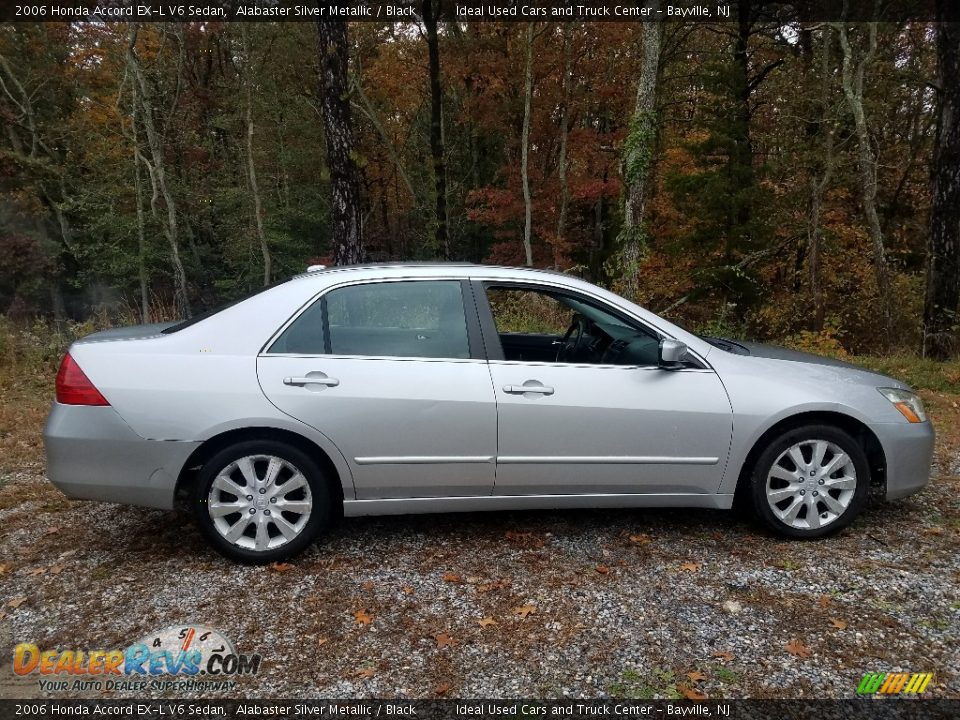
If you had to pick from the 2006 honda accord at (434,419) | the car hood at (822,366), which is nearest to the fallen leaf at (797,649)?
the 2006 honda accord at (434,419)

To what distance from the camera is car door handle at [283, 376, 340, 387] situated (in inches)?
123

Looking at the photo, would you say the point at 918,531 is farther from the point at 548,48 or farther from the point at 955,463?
the point at 548,48

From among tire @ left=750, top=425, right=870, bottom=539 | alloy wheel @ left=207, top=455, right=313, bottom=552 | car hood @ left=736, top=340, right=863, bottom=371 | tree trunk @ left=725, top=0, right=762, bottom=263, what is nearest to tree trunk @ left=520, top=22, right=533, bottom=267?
tree trunk @ left=725, top=0, right=762, bottom=263

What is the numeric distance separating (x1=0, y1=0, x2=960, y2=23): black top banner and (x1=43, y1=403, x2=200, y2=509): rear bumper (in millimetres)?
10665

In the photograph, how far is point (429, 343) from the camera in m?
3.34

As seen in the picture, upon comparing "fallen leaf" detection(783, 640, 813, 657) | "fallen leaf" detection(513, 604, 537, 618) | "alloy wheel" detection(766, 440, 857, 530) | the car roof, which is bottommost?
"fallen leaf" detection(783, 640, 813, 657)

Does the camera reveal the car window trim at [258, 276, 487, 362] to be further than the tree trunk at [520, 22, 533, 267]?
No

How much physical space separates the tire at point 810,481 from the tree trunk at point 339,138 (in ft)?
22.0

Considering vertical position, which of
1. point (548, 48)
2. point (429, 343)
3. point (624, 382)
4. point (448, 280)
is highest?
point (548, 48)

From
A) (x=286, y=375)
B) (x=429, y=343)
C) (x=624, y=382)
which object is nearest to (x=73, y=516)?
(x=286, y=375)

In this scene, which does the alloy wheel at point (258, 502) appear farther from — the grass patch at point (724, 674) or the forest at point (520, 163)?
the forest at point (520, 163)

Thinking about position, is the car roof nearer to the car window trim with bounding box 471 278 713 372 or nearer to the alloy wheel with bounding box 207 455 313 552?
the car window trim with bounding box 471 278 713 372

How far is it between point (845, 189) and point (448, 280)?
17069 millimetres

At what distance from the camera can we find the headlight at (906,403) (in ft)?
11.5
